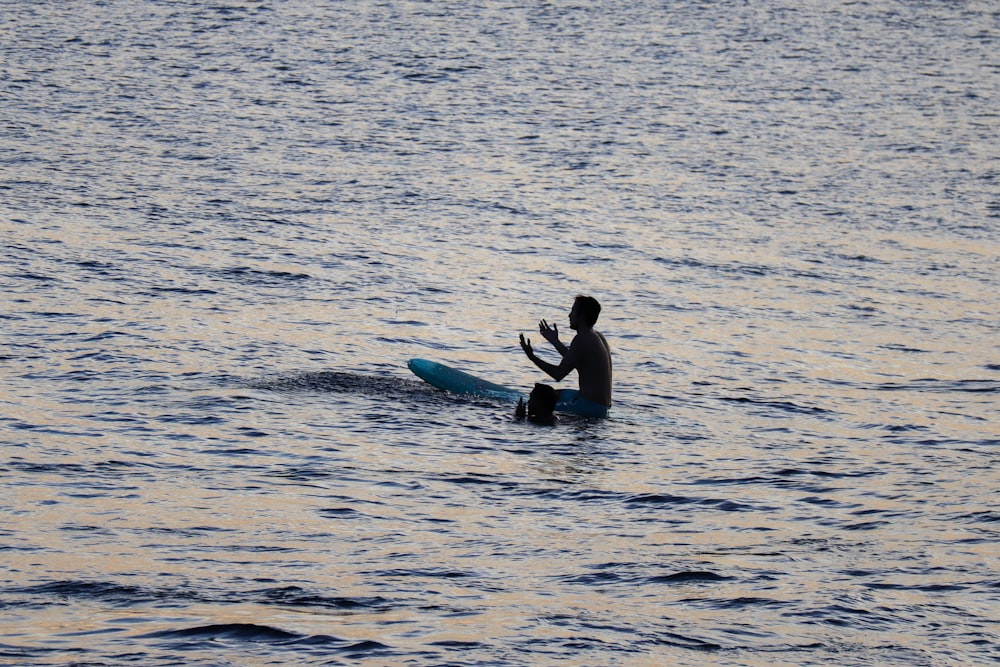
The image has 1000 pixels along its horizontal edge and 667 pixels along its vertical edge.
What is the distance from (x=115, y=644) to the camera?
8.83m

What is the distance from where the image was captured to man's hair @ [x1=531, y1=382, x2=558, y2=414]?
14.8 meters

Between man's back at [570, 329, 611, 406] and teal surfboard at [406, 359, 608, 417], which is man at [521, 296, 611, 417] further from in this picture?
teal surfboard at [406, 359, 608, 417]

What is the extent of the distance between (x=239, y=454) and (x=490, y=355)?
18.0 ft

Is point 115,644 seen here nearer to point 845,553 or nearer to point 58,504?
point 58,504

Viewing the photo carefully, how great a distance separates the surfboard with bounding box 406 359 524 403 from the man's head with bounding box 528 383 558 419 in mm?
744

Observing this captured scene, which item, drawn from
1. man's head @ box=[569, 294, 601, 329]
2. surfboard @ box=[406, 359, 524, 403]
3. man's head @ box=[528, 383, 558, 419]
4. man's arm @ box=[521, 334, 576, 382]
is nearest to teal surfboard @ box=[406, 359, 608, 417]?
surfboard @ box=[406, 359, 524, 403]

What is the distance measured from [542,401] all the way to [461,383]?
4.16ft

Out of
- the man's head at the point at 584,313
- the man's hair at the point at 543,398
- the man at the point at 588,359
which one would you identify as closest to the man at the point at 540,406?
the man's hair at the point at 543,398

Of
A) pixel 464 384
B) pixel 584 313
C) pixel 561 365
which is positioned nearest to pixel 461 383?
pixel 464 384

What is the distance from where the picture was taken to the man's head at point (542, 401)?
14.8m

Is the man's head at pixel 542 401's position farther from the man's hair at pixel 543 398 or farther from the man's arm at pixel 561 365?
the man's arm at pixel 561 365

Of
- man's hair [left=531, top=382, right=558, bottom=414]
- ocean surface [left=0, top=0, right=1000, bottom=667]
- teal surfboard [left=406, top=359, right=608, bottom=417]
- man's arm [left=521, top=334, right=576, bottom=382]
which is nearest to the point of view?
ocean surface [left=0, top=0, right=1000, bottom=667]

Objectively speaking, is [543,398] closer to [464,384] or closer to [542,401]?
[542,401]

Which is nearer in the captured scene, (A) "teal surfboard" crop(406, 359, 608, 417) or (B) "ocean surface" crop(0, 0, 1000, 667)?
(B) "ocean surface" crop(0, 0, 1000, 667)
